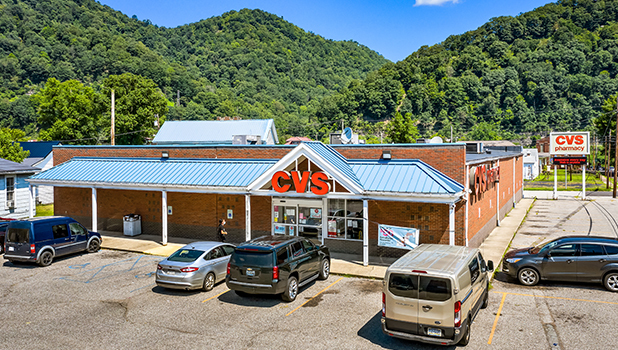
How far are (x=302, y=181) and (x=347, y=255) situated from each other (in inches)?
167

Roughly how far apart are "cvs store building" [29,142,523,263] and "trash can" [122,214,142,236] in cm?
48

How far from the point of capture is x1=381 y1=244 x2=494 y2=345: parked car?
29.6ft

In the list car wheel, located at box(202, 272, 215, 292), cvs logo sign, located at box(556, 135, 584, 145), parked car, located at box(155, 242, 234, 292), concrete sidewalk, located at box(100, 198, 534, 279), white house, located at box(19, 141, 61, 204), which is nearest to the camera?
parked car, located at box(155, 242, 234, 292)

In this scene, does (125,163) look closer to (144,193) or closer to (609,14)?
(144,193)

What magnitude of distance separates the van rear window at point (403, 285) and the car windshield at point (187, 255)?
757 cm

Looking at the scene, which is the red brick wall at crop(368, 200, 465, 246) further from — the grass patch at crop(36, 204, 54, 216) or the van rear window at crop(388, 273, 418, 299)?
the grass patch at crop(36, 204, 54, 216)

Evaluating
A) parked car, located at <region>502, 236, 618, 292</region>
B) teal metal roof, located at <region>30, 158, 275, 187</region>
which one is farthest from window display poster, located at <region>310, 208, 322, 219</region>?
parked car, located at <region>502, 236, 618, 292</region>

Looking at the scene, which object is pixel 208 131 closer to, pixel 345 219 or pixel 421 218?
pixel 345 219

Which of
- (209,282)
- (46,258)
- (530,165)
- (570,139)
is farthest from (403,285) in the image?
(530,165)

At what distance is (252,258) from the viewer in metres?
12.8

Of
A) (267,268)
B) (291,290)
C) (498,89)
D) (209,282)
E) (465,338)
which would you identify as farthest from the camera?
(498,89)

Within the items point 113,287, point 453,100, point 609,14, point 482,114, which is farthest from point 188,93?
point 609,14

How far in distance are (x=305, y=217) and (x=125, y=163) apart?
39.4ft

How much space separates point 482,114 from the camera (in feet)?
506
